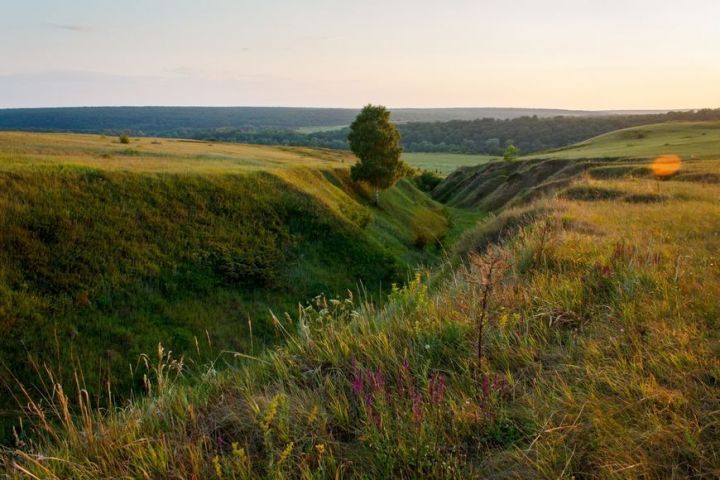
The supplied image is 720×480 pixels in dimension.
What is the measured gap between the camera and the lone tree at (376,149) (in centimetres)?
4125

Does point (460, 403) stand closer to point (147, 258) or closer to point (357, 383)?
point (357, 383)

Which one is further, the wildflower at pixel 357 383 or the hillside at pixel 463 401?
the wildflower at pixel 357 383

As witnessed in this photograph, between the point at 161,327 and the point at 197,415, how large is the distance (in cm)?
1318

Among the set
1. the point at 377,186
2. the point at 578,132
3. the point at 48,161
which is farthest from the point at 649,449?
the point at 578,132

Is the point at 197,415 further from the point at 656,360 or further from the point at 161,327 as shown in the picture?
the point at 161,327

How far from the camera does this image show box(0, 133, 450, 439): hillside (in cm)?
1365

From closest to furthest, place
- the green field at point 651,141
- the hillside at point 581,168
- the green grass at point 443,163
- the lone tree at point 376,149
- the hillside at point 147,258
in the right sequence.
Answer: the hillside at point 147,258 < the hillside at point 581,168 < the lone tree at point 376,149 < the green field at point 651,141 < the green grass at point 443,163

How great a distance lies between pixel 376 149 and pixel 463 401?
129 feet

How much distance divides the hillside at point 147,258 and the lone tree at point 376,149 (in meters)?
11.8

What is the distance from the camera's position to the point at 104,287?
51.5ft

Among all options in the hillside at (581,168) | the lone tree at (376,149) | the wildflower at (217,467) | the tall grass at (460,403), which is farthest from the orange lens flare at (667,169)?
the wildflower at (217,467)

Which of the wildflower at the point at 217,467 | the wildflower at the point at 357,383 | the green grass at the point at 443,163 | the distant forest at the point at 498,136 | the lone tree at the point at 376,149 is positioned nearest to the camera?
the wildflower at the point at 217,467

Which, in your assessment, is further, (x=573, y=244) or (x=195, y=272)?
(x=195, y=272)

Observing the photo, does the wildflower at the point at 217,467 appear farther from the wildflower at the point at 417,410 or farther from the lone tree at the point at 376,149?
the lone tree at the point at 376,149
